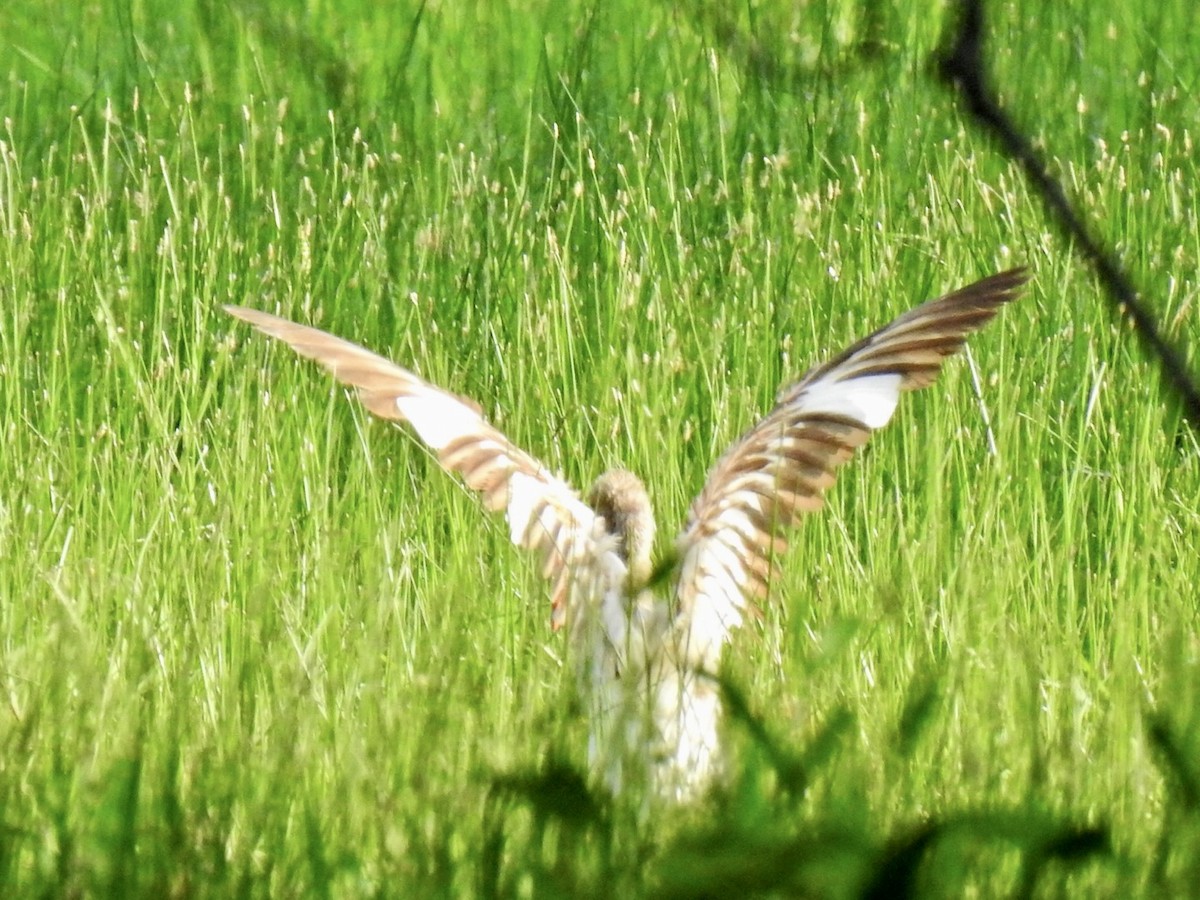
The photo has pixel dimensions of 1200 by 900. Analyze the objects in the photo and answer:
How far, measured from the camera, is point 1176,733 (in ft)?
5.34

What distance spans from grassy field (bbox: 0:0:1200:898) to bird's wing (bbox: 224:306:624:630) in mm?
143

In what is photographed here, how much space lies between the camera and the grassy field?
1.70 m

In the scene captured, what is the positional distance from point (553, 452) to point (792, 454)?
1294 millimetres

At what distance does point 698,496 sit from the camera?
2787 millimetres

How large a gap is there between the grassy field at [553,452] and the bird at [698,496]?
0.39ft

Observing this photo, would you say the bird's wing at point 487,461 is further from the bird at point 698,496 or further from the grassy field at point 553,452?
the grassy field at point 553,452

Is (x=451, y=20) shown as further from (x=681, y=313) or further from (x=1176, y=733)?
(x=1176, y=733)

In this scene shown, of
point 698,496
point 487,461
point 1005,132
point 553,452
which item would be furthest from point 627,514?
point 1005,132

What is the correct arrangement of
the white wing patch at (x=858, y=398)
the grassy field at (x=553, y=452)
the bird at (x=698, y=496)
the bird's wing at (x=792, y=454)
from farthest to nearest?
the white wing patch at (x=858, y=398) → the bird's wing at (x=792, y=454) → the bird at (x=698, y=496) → the grassy field at (x=553, y=452)

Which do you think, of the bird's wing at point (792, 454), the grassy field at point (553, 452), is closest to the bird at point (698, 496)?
the bird's wing at point (792, 454)

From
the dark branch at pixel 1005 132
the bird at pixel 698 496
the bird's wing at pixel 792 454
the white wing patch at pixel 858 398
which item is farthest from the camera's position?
the white wing patch at pixel 858 398

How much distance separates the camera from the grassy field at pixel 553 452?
170 cm

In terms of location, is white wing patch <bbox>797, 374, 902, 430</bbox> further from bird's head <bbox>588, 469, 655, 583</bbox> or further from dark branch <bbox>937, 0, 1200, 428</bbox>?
dark branch <bbox>937, 0, 1200, 428</bbox>

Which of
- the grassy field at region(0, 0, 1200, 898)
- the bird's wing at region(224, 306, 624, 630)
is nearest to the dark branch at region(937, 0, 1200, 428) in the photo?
the grassy field at region(0, 0, 1200, 898)
